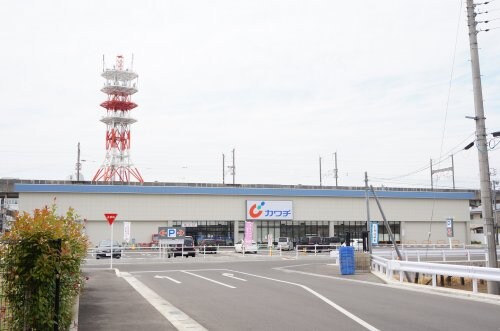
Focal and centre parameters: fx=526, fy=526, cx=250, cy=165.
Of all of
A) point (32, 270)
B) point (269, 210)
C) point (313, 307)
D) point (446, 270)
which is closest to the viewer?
point (32, 270)

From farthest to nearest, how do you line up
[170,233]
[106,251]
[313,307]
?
[170,233], [106,251], [313,307]

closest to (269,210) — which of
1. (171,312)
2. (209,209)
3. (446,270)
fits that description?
(209,209)

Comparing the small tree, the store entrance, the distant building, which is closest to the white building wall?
the distant building

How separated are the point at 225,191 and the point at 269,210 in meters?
5.93

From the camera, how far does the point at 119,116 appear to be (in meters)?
68.9

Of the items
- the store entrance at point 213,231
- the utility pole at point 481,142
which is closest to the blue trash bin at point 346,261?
the utility pole at point 481,142

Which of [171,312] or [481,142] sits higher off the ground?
[481,142]

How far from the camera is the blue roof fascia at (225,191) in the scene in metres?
56.9

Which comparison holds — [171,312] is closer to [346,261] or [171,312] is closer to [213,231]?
[346,261]

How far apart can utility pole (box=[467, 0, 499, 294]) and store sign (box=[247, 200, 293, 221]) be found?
4501 centimetres

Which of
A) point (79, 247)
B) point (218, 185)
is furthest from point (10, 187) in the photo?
point (79, 247)

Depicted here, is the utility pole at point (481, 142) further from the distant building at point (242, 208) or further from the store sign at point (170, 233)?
the distant building at point (242, 208)

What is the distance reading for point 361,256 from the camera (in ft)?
90.4

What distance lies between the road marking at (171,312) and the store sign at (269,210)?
4545cm
